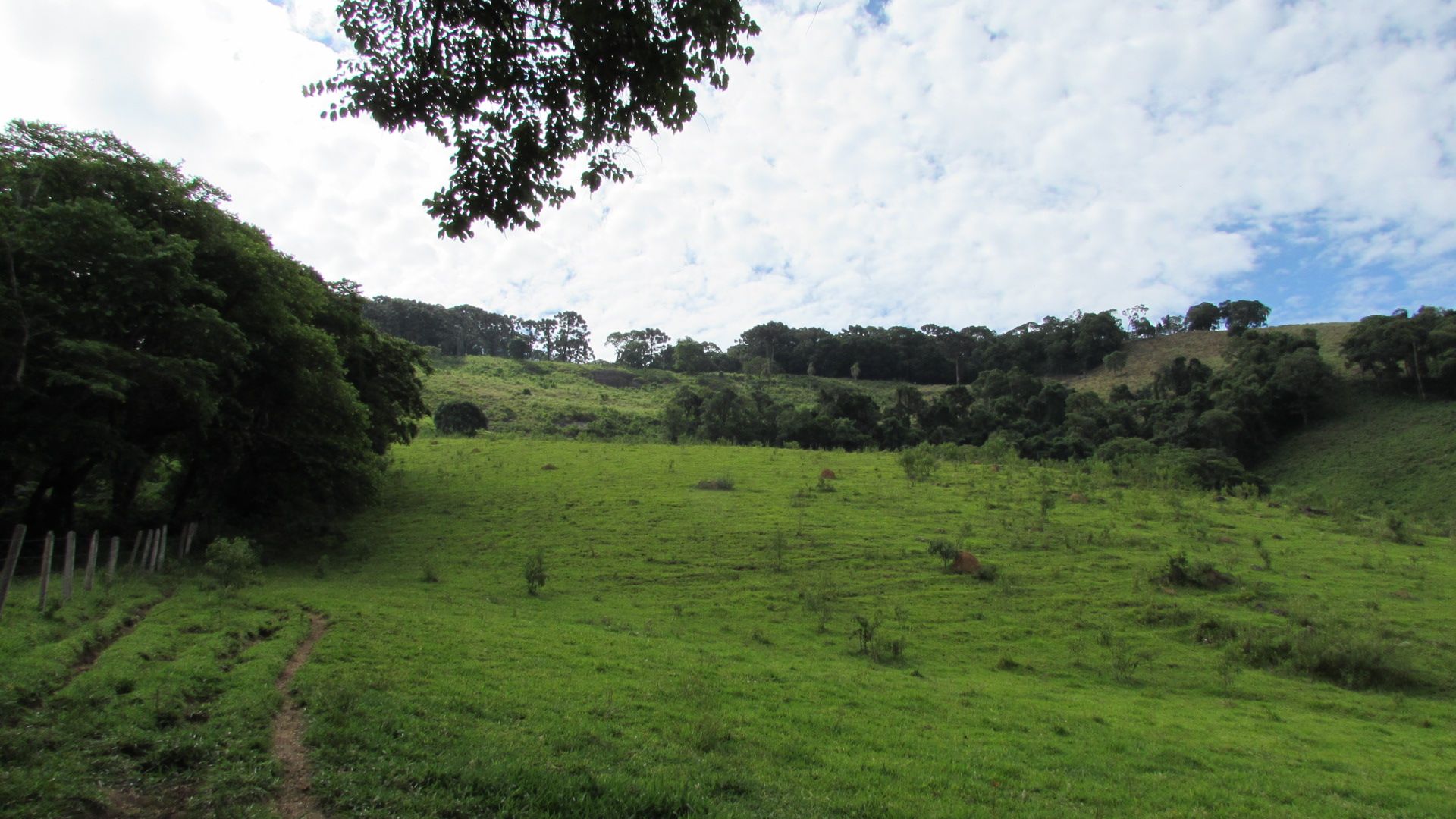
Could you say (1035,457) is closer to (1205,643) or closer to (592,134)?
(1205,643)

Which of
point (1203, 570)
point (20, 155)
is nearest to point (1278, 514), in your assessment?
point (1203, 570)

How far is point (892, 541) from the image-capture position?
2505 centimetres

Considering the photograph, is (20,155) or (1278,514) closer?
(20,155)

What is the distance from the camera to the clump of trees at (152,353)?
15070 mm

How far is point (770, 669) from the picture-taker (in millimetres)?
13516

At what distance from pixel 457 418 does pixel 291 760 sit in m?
55.6

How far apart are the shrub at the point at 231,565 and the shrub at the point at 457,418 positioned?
41.2 m

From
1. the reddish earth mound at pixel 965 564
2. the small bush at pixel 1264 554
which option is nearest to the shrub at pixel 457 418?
the reddish earth mound at pixel 965 564

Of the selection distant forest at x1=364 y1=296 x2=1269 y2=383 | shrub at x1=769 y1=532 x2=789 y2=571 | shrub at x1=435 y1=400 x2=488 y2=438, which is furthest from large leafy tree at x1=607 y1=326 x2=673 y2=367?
shrub at x1=769 y1=532 x2=789 y2=571

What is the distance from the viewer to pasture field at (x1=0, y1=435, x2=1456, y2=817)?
23.2ft

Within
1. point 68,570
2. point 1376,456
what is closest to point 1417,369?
point 1376,456

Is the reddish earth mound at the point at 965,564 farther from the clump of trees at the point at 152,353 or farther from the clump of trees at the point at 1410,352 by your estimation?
the clump of trees at the point at 1410,352

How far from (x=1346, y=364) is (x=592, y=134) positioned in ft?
326

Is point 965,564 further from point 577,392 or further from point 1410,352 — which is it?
point 1410,352
